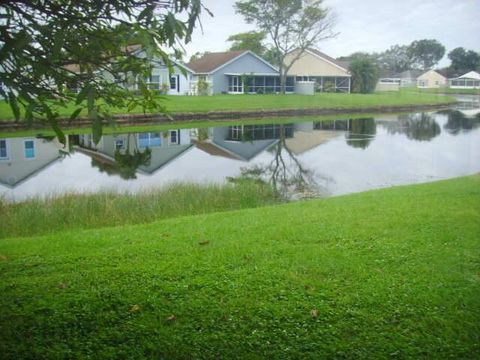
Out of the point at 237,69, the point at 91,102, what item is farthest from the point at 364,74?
the point at 91,102

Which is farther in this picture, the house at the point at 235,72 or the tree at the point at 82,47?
the house at the point at 235,72

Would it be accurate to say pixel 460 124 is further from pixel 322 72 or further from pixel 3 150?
pixel 322 72

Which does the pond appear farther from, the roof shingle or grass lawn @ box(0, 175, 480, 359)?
the roof shingle

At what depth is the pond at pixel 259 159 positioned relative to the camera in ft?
44.5

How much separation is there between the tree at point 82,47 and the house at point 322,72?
5484cm

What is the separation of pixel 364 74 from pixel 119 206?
2002 inches

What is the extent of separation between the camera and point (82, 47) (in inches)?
119

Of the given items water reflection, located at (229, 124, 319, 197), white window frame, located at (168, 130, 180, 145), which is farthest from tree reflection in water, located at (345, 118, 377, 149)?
white window frame, located at (168, 130, 180, 145)

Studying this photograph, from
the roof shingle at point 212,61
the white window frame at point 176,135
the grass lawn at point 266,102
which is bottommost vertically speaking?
the white window frame at point 176,135

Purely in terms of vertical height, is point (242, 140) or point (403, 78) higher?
point (403, 78)

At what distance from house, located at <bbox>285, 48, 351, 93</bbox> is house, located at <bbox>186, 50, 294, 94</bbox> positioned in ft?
27.6

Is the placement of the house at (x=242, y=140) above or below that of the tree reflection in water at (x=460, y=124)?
below

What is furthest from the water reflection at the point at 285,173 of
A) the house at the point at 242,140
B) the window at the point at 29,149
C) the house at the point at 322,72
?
the house at the point at 322,72

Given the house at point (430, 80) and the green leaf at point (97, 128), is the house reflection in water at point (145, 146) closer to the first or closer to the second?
the green leaf at point (97, 128)
